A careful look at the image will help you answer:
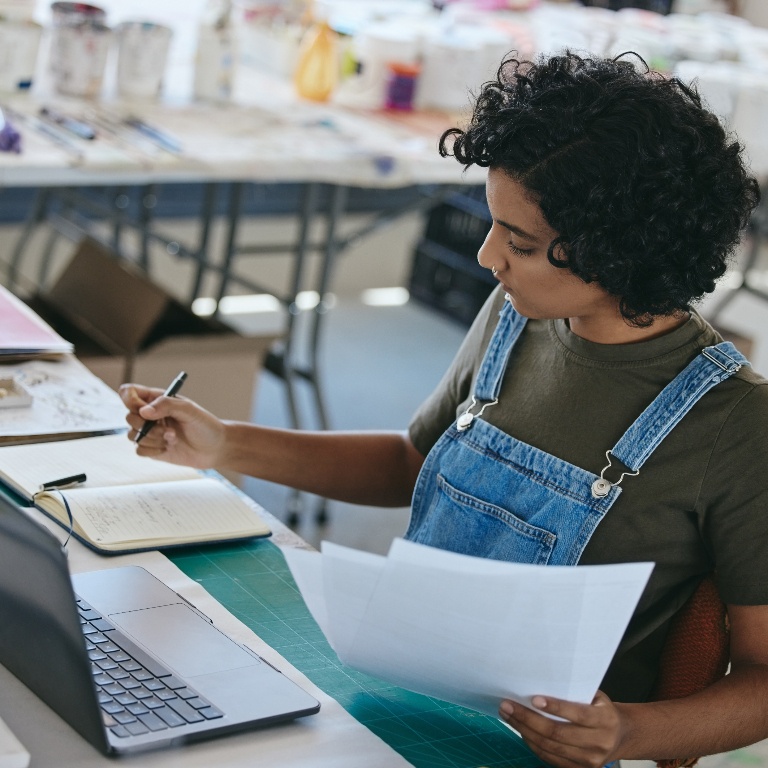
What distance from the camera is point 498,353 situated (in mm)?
1420

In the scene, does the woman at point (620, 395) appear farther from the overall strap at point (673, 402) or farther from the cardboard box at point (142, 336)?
the cardboard box at point (142, 336)

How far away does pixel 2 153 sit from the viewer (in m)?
2.35

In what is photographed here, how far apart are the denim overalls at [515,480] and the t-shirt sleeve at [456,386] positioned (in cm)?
3

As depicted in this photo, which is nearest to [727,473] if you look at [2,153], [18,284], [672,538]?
[672,538]

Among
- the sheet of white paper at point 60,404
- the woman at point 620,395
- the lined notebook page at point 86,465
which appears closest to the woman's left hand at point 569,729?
the woman at point 620,395

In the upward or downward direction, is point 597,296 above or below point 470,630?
above

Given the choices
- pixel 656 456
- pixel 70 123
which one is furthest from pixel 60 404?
pixel 70 123

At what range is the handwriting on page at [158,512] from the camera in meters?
1.29

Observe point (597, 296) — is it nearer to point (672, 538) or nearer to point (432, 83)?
point (672, 538)

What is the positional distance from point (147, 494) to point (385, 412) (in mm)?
2265

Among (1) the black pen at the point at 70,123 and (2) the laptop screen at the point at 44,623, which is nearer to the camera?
(2) the laptop screen at the point at 44,623

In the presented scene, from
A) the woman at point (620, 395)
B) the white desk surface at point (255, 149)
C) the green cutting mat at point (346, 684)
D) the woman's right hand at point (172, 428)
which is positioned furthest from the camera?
the white desk surface at point (255, 149)

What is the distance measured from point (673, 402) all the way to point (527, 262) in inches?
7.8

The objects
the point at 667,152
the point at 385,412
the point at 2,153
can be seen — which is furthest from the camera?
the point at 385,412
